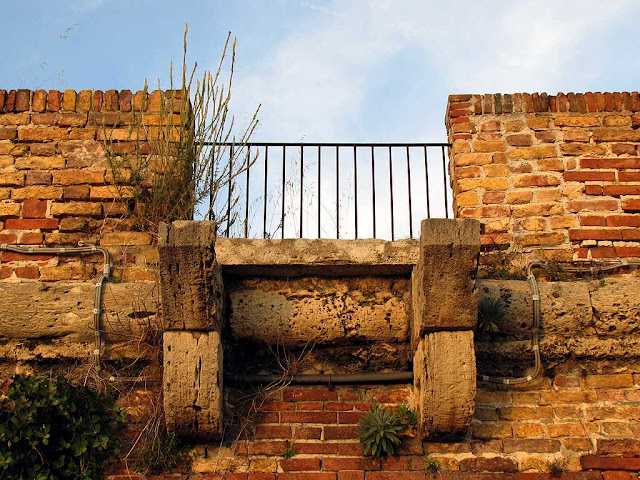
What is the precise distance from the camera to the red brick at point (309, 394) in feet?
13.3

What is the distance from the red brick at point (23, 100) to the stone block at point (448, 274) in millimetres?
2804

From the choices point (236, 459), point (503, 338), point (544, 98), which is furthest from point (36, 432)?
point (544, 98)

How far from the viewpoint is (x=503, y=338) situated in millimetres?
4133

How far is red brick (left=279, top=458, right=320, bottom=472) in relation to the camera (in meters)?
3.78

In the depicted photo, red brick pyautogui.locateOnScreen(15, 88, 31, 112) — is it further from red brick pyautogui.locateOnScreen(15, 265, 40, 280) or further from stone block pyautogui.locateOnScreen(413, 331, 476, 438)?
stone block pyautogui.locateOnScreen(413, 331, 476, 438)

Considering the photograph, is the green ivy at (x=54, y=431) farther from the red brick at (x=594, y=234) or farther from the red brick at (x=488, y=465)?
the red brick at (x=594, y=234)

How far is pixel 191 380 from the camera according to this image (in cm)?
372

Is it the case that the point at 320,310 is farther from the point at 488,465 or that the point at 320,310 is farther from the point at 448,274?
the point at 488,465

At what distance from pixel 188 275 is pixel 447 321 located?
1.32m

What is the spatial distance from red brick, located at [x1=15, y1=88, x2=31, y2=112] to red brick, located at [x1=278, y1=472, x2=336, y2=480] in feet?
9.42

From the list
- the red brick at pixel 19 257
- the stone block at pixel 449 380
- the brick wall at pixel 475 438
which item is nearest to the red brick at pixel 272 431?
the brick wall at pixel 475 438

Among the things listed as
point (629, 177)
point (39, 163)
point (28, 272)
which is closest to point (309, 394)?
point (28, 272)

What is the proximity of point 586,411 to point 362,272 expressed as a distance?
1431 millimetres

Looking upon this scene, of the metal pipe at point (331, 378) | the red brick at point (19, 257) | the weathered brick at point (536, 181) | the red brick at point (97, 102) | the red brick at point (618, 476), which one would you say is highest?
the red brick at point (97, 102)
